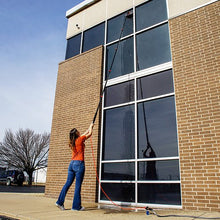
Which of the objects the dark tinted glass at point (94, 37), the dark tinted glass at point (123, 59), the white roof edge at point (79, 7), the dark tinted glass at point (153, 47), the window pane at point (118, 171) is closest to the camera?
the window pane at point (118, 171)

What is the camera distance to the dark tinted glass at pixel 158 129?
4660 mm

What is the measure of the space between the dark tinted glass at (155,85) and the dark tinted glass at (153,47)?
37cm

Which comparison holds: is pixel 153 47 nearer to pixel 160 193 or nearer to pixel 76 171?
pixel 160 193

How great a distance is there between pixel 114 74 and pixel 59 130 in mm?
2559

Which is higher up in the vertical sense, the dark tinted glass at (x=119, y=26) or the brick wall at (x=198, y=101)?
the dark tinted glass at (x=119, y=26)

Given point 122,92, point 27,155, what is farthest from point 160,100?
point 27,155

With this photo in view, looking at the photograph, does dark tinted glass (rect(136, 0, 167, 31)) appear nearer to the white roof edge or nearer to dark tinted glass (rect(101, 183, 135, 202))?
the white roof edge

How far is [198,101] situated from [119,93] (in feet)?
7.35

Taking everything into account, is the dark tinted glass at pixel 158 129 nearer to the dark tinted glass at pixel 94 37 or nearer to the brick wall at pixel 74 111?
the brick wall at pixel 74 111

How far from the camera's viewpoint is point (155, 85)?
17.6 ft

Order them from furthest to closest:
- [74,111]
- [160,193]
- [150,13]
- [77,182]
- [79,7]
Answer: [79,7]
[74,111]
[150,13]
[160,193]
[77,182]

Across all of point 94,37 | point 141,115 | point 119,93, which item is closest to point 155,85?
point 141,115

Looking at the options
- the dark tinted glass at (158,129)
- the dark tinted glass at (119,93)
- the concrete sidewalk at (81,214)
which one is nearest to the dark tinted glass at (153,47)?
the dark tinted glass at (119,93)

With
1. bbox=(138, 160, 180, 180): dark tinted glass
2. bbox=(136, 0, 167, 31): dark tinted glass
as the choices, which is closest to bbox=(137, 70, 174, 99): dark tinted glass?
bbox=(138, 160, 180, 180): dark tinted glass
